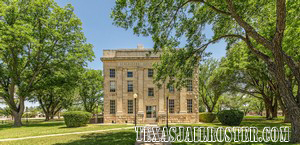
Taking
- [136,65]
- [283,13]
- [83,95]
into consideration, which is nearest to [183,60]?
[283,13]

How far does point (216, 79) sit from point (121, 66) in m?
14.2

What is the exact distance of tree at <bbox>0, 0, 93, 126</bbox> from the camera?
17812 millimetres

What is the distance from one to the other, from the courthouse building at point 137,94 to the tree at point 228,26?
1100 centimetres

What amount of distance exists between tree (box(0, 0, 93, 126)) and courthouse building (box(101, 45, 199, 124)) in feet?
13.8

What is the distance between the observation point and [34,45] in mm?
18344

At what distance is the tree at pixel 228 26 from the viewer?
782 cm

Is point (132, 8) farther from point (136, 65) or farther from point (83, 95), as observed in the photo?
point (83, 95)

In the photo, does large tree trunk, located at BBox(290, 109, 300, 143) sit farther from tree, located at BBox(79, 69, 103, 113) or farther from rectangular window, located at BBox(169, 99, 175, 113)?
tree, located at BBox(79, 69, 103, 113)

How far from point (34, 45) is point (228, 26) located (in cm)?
1980

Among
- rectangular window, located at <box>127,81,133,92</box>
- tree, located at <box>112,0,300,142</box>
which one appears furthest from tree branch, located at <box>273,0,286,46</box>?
rectangular window, located at <box>127,81,133,92</box>

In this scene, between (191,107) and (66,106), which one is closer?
(191,107)

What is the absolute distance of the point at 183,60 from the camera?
34.8 feet

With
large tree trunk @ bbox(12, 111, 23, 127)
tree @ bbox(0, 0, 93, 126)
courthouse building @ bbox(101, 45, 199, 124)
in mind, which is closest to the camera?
tree @ bbox(0, 0, 93, 126)

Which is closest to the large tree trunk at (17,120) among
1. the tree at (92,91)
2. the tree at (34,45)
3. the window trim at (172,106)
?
the tree at (34,45)
